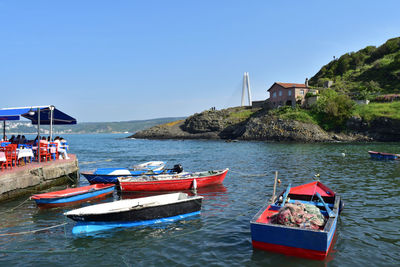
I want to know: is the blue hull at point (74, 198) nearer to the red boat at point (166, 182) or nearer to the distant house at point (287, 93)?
the red boat at point (166, 182)

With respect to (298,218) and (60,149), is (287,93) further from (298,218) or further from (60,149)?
(298,218)

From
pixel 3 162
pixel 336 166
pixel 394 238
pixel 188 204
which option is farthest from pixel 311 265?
pixel 336 166

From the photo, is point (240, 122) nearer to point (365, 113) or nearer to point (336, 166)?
point (365, 113)

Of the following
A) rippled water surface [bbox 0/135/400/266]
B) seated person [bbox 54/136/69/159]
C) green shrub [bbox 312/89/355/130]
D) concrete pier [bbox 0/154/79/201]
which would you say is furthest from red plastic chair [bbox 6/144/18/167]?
green shrub [bbox 312/89/355/130]

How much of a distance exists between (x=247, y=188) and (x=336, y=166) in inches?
529

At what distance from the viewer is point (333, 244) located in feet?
32.3

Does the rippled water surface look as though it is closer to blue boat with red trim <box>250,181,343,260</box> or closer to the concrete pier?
blue boat with red trim <box>250,181,343,260</box>

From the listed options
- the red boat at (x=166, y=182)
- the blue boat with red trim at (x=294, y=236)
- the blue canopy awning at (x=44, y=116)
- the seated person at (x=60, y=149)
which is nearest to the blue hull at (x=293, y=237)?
the blue boat with red trim at (x=294, y=236)

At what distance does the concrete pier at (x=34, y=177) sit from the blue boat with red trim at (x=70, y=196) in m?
2.45

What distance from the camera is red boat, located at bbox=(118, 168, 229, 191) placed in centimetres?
1830

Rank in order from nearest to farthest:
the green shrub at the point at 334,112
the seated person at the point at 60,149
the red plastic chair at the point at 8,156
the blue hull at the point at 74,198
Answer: the blue hull at the point at 74,198 → the red plastic chair at the point at 8,156 → the seated person at the point at 60,149 → the green shrub at the point at 334,112

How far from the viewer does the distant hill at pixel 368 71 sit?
84.4 metres

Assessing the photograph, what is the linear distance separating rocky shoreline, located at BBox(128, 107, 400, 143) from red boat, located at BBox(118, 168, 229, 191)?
5045 centimetres

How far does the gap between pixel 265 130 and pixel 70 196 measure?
209 ft
